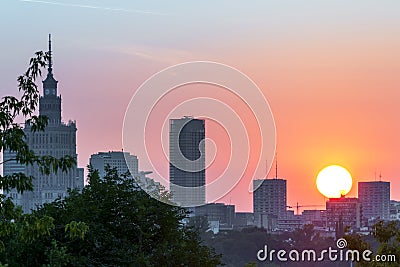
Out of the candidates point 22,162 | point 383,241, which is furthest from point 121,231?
point 22,162

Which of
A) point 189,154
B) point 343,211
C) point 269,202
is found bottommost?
point 343,211

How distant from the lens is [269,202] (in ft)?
433

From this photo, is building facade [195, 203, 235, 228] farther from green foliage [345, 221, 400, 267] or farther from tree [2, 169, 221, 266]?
green foliage [345, 221, 400, 267]

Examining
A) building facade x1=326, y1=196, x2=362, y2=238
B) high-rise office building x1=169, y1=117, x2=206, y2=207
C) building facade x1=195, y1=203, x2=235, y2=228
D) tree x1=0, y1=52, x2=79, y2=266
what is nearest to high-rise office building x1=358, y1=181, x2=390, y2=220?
building facade x1=326, y1=196, x2=362, y2=238

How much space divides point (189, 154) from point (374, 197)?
62958 millimetres

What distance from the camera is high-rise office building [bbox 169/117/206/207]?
153 feet

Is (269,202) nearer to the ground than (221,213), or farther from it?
farther from it

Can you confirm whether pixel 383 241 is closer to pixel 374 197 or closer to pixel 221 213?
pixel 221 213

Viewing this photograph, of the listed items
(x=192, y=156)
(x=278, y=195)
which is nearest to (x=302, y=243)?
(x=192, y=156)

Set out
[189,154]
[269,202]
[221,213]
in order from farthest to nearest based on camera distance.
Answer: [269,202]
[221,213]
[189,154]

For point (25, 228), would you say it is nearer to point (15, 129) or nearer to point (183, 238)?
point (15, 129)

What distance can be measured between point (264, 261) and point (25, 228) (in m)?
59.3

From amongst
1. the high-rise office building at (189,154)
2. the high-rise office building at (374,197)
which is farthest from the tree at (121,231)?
the high-rise office building at (374,197)

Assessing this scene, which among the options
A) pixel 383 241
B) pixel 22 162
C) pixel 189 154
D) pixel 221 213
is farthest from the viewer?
pixel 221 213
